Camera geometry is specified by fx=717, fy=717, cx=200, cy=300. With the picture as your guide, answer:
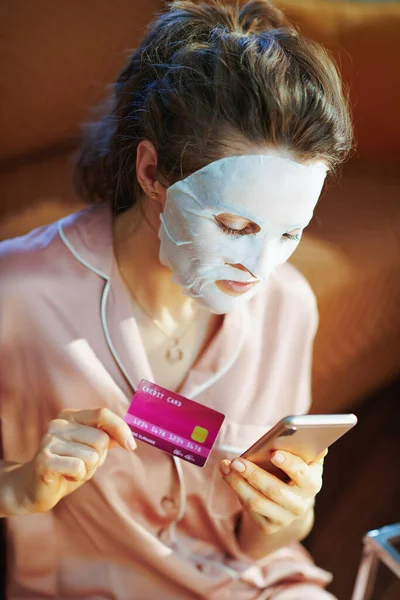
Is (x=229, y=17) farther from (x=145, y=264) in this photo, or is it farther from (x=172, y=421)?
(x=172, y=421)

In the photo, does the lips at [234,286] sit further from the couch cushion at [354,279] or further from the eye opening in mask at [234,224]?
the couch cushion at [354,279]

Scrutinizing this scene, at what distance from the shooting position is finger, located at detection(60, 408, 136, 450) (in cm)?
73

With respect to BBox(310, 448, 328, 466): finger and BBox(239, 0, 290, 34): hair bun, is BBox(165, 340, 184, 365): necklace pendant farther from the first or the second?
BBox(239, 0, 290, 34): hair bun

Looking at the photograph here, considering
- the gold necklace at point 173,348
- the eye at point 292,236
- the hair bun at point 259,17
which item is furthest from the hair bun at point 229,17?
the gold necklace at point 173,348

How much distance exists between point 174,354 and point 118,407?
114 mm

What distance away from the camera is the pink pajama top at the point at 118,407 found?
879mm

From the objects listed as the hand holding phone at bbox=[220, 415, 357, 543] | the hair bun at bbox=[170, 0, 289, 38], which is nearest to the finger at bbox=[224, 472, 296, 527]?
the hand holding phone at bbox=[220, 415, 357, 543]

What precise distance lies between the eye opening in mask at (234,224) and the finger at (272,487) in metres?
0.25

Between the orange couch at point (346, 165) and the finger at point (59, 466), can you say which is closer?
the finger at point (59, 466)

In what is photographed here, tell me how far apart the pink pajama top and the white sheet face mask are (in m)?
0.13

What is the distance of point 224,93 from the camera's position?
0.73 metres

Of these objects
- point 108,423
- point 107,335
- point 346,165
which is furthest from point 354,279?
point 108,423

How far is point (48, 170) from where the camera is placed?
1504mm

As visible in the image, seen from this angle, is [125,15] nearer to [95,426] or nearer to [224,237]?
[224,237]
